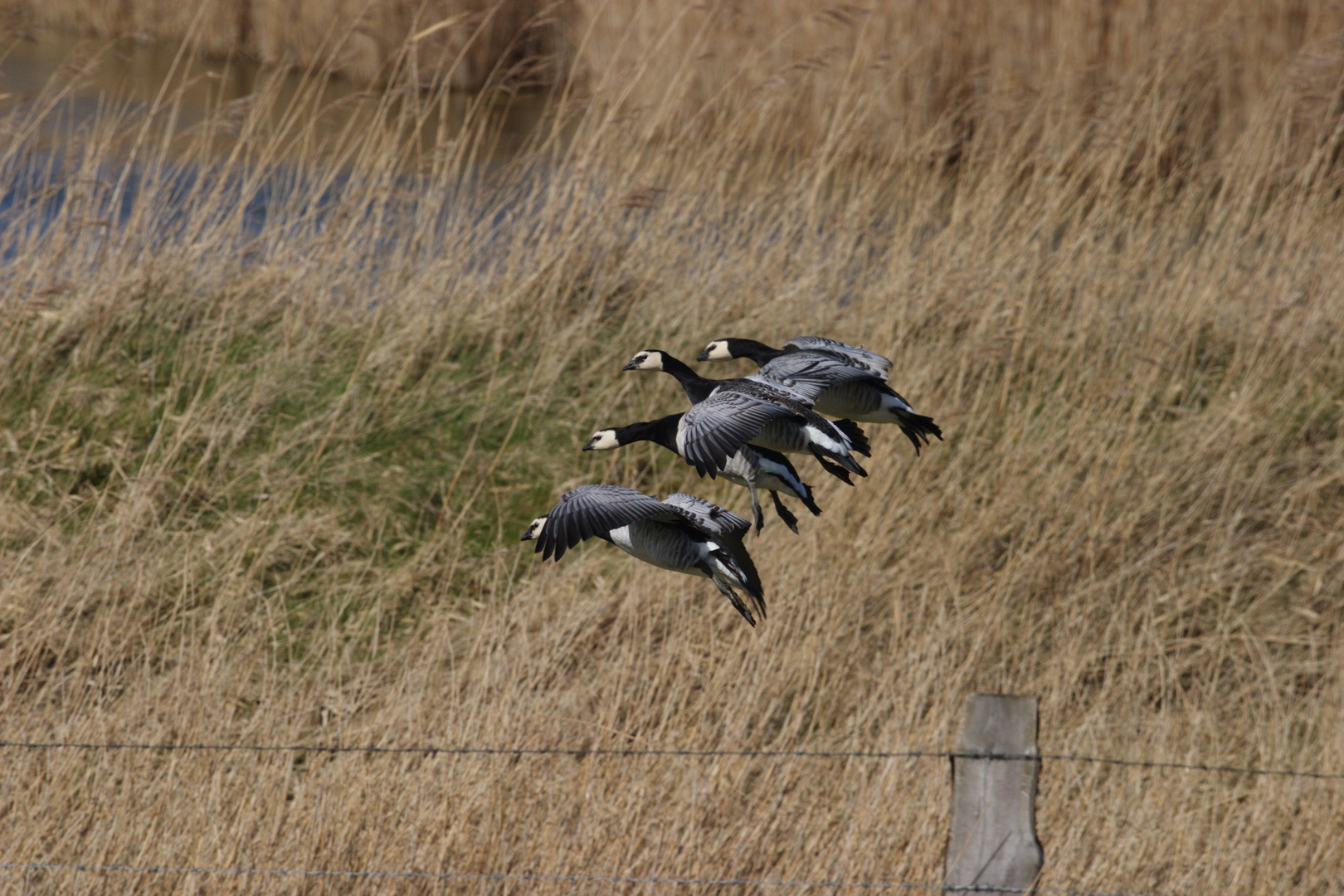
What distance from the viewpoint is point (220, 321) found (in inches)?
235

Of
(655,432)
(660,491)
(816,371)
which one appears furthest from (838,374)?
(660,491)

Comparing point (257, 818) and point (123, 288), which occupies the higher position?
point (123, 288)

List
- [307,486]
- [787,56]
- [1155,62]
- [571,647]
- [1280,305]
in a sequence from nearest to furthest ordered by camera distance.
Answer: [571,647]
[307,486]
[1280,305]
[1155,62]
[787,56]

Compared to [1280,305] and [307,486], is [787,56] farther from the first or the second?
[307,486]

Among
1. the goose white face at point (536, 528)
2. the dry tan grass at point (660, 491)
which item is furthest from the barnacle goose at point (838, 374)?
the dry tan grass at point (660, 491)

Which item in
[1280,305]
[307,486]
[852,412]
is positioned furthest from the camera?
[1280,305]

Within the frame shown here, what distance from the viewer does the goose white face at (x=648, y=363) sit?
1.53 meters

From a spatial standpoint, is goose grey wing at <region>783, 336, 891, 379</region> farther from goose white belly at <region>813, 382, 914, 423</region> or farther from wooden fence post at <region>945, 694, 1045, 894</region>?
wooden fence post at <region>945, 694, 1045, 894</region>

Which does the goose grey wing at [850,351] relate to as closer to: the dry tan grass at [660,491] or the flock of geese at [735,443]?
the flock of geese at [735,443]

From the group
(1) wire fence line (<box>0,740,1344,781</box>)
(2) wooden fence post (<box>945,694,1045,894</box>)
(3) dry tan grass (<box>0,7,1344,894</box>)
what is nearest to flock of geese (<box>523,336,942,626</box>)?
(2) wooden fence post (<box>945,694,1045,894</box>)

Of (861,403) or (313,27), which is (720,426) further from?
(313,27)

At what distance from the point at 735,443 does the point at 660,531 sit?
0.78ft

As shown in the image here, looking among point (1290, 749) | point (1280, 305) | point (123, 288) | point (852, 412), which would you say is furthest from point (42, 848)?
point (1280, 305)

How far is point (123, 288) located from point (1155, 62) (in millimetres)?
6018
